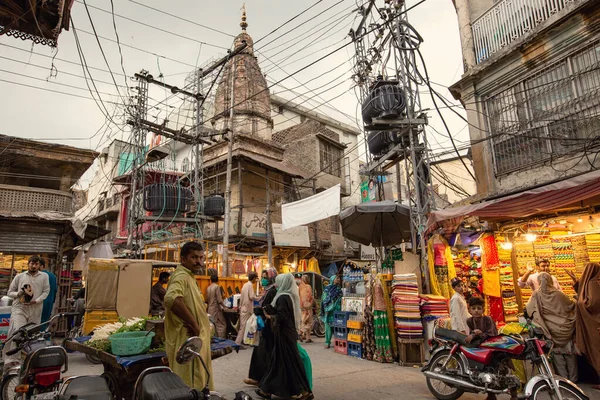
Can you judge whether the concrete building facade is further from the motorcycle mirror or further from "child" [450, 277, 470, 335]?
the motorcycle mirror

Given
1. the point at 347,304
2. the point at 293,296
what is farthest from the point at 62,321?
the point at 293,296

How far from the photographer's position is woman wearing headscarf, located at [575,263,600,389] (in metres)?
5.54

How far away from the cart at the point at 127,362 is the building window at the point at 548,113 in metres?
7.16

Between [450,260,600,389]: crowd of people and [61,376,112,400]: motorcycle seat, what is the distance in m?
4.67

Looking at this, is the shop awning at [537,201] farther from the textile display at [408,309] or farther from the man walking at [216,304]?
the man walking at [216,304]

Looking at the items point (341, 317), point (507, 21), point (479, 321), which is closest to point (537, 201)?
point (479, 321)

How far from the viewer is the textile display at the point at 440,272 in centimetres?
798

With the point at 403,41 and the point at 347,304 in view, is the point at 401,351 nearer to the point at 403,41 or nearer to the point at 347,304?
the point at 347,304

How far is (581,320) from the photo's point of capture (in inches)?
226

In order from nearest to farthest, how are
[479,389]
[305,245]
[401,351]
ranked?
[479,389], [401,351], [305,245]

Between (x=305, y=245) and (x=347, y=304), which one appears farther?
(x=305, y=245)

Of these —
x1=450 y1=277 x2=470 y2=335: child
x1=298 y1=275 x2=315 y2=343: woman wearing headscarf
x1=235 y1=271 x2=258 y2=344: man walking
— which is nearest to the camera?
x1=450 y1=277 x2=470 y2=335: child

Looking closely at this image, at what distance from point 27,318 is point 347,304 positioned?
658 centimetres

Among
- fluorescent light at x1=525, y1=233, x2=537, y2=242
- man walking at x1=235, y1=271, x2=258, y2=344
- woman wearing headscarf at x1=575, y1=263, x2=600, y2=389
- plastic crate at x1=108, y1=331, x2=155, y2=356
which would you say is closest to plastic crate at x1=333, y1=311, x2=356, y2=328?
man walking at x1=235, y1=271, x2=258, y2=344
